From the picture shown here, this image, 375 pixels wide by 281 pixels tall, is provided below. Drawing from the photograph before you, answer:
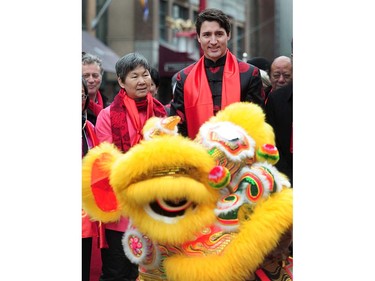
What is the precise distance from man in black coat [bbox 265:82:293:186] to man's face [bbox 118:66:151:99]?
0.58 metres

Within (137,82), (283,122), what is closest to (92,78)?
(137,82)

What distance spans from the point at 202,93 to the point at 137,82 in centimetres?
35

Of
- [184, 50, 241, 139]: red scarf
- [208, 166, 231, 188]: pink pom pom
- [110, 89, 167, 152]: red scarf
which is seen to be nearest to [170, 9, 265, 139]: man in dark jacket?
[184, 50, 241, 139]: red scarf

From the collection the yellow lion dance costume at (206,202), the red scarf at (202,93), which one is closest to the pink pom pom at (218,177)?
the yellow lion dance costume at (206,202)

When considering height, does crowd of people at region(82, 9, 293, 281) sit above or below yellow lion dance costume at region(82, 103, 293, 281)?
above

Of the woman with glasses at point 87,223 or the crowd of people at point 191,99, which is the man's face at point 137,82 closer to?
the crowd of people at point 191,99

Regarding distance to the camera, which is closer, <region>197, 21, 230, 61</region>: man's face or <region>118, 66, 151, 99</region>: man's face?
<region>197, 21, 230, 61</region>: man's face

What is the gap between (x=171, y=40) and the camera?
13453 mm

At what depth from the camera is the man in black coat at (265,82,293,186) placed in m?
2.71

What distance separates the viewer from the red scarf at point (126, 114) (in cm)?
320

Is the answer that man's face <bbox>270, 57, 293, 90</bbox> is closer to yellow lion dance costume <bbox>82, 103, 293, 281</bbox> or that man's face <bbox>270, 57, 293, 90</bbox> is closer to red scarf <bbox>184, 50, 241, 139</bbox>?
red scarf <bbox>184, 50, 241, 139</bbox>
